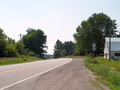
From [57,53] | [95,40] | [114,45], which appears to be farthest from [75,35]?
[57,53]

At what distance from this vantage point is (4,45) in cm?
5100

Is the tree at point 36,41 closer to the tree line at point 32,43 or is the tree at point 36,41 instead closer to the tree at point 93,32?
the tree line at point 32,43

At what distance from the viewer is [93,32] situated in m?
58.7

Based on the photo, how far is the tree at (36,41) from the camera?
80375 mm

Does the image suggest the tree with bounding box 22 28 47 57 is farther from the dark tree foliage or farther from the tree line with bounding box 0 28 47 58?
the dark tree foliage

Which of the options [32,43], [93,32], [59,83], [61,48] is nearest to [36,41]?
[32,43]

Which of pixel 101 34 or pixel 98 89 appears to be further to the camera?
pixel 101 34

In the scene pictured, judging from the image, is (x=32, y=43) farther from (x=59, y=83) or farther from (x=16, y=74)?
(x=59, y=83)

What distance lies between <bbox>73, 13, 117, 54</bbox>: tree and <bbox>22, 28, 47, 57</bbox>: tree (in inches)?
1145

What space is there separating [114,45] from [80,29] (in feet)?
67.3

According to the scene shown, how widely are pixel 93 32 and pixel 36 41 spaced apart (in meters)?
39.0

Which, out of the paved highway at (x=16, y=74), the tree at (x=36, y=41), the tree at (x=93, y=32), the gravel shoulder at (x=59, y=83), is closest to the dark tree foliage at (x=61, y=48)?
the tree at (x=36, y=41)

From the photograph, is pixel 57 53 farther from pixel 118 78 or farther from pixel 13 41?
pixel 118 78

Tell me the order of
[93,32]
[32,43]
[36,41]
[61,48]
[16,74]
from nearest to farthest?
[16,74] → [93,32] → [32,43] → [36,41] → [61,48]
